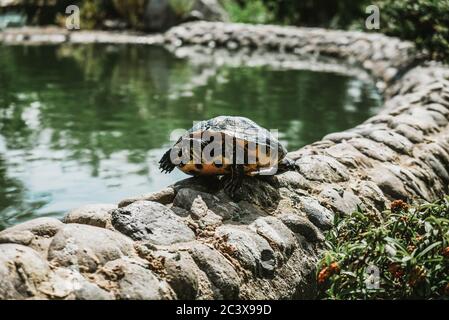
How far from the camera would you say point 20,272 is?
2432 millimetres

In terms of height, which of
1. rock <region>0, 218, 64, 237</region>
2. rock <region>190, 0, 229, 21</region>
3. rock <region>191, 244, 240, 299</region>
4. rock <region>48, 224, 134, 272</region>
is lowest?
rock <region>191, 244, 240, 299</region>

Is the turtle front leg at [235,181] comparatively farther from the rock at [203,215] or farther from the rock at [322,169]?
the rock at [322,169]

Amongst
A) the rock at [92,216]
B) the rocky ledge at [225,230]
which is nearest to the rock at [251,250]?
the rocky ledge at [225,230]

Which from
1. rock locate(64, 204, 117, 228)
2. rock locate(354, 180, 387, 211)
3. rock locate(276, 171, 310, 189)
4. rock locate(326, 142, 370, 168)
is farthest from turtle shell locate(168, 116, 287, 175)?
rock locate(326, 142, 370, 168)

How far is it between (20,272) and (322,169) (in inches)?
77.2

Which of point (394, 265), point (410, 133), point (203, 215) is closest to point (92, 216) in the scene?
point (203, 215)

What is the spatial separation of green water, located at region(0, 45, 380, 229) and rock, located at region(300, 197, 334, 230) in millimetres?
1744

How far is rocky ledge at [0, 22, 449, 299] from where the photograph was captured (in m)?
2.57

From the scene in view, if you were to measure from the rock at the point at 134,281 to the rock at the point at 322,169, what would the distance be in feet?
4.67

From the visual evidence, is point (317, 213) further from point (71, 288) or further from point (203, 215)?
point (71, 288)

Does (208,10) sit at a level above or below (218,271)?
above

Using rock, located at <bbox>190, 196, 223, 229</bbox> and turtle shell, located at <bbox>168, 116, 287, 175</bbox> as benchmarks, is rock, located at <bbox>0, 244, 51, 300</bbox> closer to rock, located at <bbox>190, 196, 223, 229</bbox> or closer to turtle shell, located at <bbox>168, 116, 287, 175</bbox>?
rock, located at <bbox>190, 196, 223, 229</bbox>

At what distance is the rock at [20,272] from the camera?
94.1 inches

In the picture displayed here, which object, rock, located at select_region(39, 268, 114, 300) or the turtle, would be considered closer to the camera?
rock, located at select_region(39, 268, 114, 300)
